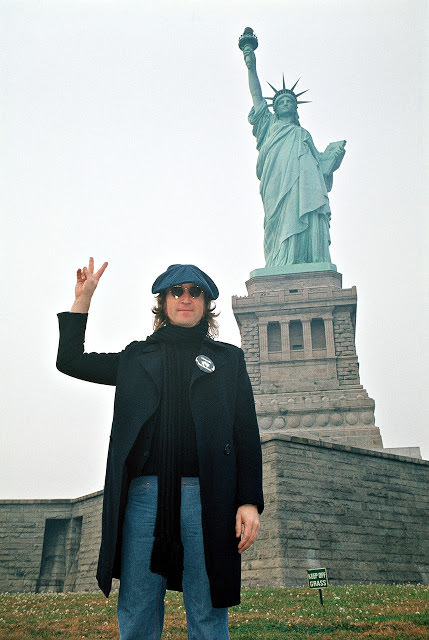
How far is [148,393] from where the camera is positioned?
10.6ft

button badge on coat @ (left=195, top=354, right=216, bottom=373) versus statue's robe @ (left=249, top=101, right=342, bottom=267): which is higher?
statue's robe @ (left=249, top=101, right=342, bottom=267)

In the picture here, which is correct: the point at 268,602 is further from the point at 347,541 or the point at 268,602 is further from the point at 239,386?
the point at 239,386

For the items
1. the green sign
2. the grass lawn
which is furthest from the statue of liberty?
the green sign

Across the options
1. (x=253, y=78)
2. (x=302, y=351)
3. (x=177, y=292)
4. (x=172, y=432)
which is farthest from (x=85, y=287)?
(x=253, y=78)

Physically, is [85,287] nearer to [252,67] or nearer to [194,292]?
[194,292]

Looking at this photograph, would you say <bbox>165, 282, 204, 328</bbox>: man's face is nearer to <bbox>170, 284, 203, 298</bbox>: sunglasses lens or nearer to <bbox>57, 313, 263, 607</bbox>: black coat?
<bbox>170, 284, 203, 298</bbox>: sunglasses lens

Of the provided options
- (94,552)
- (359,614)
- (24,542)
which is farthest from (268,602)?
(24,542)

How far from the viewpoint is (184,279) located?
3.55 m

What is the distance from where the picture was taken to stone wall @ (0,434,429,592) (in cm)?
1418

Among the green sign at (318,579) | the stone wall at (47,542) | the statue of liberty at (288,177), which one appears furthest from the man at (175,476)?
the statue of liberty at (288,177)

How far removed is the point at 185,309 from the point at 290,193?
115 feet

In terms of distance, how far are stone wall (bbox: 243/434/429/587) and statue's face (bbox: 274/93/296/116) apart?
2825cm

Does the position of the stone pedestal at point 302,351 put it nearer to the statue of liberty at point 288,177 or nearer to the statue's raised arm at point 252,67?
the statue of liberty at point 288,177

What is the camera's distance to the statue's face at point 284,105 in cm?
3966
